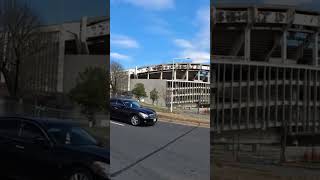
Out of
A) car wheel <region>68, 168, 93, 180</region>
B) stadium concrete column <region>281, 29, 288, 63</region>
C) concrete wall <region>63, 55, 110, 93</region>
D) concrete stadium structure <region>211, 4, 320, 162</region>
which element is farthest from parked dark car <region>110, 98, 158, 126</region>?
stadium concrete column <region>281, 29, 288, 63</region>

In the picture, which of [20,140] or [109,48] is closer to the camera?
[109,48]

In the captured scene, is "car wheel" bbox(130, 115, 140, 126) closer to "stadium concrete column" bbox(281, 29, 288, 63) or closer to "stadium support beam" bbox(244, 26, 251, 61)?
"stadium support beam" bbox(244, 26, 251, 61)

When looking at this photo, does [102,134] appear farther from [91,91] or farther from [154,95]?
[154,95]

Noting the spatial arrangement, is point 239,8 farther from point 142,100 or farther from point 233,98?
point 142,100

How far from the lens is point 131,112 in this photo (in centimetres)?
534

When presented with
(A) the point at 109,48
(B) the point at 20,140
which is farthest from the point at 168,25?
(B) the point at 20,140

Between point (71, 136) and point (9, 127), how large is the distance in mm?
1125

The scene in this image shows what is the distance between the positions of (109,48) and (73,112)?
836mm

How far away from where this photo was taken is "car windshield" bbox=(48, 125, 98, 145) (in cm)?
532

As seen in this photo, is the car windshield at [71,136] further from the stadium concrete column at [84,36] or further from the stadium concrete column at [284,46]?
the stadium concrete column at [284,46]

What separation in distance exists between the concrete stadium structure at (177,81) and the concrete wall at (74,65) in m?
0.40

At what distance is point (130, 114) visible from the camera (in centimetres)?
534

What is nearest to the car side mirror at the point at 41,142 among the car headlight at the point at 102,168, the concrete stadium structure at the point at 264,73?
the car headlight at the point at 102,168

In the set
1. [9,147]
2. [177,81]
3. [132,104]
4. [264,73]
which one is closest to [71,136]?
[132,104]
